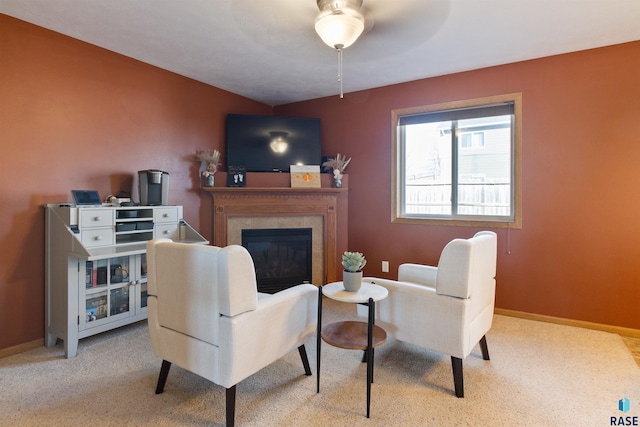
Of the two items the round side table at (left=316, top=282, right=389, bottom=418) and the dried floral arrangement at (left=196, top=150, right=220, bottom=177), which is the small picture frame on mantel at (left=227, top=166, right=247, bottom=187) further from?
the round side table at (left=316, top=282, right=389, bottom=418)

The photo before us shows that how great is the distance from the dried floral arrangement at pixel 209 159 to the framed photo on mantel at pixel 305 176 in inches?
35.0

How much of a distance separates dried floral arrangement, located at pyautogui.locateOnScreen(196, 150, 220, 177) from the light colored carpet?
191 centimetres

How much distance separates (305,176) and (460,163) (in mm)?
1778

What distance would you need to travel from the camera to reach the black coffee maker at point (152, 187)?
309cm

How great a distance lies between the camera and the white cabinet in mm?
2504

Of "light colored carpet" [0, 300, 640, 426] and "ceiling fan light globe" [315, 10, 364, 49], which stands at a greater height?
"ceiling fan light globe" [315, 10, 364, 49]

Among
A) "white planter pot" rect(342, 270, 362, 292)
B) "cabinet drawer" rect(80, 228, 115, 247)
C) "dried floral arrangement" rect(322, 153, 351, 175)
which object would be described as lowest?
"white planter pot" rect(342, 270, 362, 292)

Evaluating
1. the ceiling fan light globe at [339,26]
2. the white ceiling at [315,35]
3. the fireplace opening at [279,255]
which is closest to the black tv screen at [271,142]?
the white ceiling at [315,35]

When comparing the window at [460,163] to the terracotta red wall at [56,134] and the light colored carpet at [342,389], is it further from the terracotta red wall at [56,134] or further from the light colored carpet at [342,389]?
the terracotta red wall at [56,134]

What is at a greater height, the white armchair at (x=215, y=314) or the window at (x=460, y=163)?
the window at (x=460, y=163)

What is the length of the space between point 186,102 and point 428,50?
2580 millimetres

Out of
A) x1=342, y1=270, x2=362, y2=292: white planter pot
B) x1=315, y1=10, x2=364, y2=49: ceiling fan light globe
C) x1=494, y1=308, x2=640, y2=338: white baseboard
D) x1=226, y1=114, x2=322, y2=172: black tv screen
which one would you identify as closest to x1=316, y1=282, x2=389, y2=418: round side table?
x1=342, y1=270, x2=362, y2=292: white planter pot

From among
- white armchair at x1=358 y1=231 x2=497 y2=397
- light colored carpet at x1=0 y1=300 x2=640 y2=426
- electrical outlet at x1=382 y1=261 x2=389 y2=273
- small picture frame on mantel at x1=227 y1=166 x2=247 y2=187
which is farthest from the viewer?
electrical outlet at x1=382 y1=261 x2=389 y2=273

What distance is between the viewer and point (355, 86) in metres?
4.07
